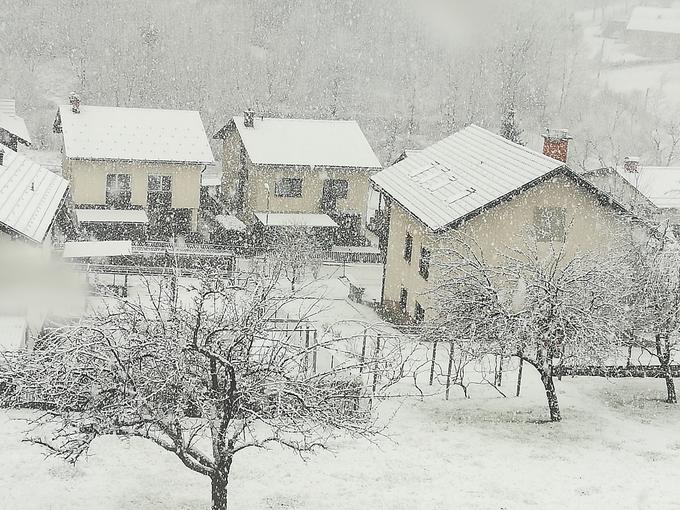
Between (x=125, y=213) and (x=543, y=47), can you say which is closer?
(x=125, y=213)

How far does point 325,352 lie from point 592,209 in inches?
424

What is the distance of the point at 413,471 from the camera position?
51.4 ft

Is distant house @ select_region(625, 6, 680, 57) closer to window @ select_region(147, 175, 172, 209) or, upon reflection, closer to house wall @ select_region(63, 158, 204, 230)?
house wall @ select_region(63, 158, 204, 230)

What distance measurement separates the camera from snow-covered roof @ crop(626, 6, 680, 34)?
105 meters

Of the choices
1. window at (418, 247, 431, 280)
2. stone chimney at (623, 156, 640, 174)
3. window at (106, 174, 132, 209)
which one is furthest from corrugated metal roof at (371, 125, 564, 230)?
window at (106, 174, 132, 209)

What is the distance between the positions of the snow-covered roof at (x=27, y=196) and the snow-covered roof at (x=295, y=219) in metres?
14.5

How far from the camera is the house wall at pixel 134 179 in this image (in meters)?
40.8

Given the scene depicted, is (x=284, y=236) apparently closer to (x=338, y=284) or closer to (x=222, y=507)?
(x=338, y=284)

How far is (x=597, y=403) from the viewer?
827 inches

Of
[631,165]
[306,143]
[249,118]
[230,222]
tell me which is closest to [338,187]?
[306,143]

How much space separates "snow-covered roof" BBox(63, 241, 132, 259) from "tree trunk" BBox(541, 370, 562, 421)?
18.1m

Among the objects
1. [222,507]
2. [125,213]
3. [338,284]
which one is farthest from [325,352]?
[125,213]

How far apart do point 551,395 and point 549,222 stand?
9.53 m

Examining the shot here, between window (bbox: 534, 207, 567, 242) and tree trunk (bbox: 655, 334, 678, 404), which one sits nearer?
tree trunk (bbox: 655, 334, 678, 404)
